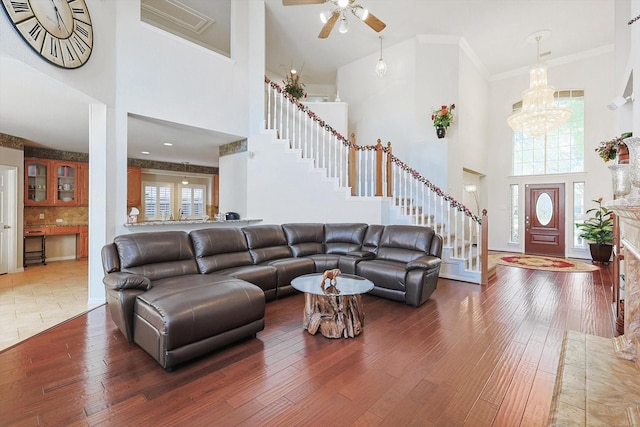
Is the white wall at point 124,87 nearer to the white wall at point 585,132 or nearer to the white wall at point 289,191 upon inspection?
the white wall at point 289,191

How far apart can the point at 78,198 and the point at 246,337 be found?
6.96 meters

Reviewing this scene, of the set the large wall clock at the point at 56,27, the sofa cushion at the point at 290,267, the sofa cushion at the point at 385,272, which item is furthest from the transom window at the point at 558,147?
the large wall clock at the point at 56,27

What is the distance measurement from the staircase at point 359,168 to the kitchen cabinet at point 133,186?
440 centimetres

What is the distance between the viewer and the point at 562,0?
5270 millimetres

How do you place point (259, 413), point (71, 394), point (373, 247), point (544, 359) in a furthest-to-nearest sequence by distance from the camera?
point (373, 247) < point (544, 359) < point (71, 394) < point (259, 413)

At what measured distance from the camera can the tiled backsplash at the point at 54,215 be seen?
252 inches

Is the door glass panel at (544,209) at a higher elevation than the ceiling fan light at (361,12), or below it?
below

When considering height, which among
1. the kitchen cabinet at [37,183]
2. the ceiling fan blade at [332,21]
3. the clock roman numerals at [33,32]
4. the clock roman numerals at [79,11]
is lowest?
the kitchen cabinet at [37,183]

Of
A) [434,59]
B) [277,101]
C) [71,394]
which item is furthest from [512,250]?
[71,394]

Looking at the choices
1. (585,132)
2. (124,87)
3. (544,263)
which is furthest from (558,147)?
(124,87)

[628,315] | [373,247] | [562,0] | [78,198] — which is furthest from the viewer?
[78,198]

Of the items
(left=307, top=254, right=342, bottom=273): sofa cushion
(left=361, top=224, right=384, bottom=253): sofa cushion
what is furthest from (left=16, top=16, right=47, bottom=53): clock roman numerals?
(left=361, top=224, right=384, bottom=253): sofa cushion

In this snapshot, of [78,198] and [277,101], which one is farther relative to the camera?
[78,198]

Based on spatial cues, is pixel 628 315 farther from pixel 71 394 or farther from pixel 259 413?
pixel 71 394
